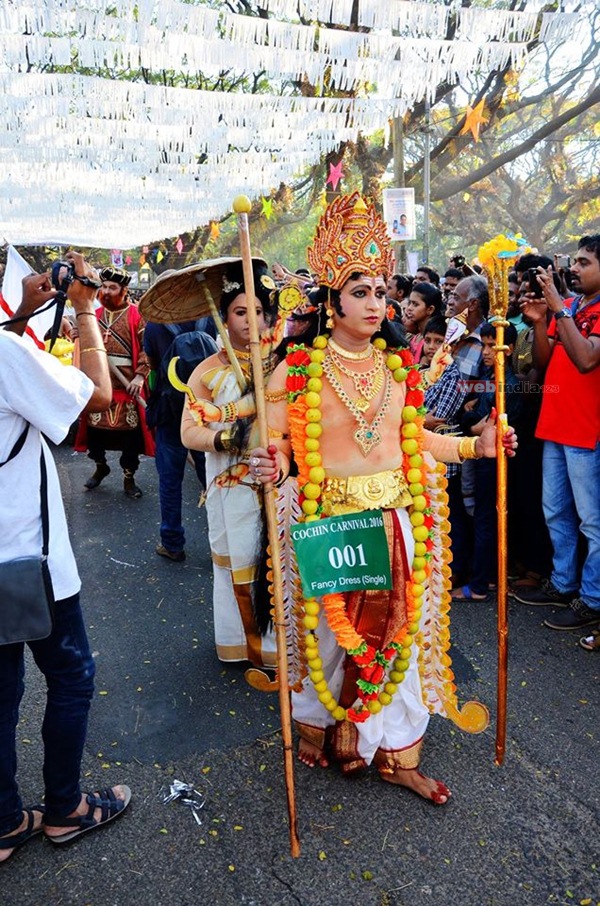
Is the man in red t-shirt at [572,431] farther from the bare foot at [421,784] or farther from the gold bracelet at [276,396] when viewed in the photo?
the gold bracelet at [276,396]

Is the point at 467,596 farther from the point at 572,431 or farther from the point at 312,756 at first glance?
the point at 312,756

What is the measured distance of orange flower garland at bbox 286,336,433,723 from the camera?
7.89 ft

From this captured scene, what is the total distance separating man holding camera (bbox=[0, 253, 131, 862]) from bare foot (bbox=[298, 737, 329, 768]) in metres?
0.76

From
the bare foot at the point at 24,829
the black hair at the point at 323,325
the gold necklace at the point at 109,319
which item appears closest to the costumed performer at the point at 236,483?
the black hair at the point at 323,325

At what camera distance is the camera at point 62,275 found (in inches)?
82.2

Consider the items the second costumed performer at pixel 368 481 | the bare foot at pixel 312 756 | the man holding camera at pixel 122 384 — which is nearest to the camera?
the second costumed performer at pixel 368 481

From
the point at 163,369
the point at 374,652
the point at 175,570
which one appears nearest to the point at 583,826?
the point at 374,652

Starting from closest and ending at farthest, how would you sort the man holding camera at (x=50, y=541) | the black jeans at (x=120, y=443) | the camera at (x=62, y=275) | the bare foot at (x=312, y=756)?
the man holding camera at (x=50, y=541) < the camera at (x=62, y=275) < the bare foot at (x=312, y=756) < the black jeans at (x=120, y=443)

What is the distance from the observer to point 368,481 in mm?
2418

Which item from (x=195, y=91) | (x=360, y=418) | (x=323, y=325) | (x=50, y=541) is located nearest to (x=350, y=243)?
(x=323, y=325)

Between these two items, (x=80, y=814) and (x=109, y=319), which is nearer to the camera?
(x=80, y=814)

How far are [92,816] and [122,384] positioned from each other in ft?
14.2

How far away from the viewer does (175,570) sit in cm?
480

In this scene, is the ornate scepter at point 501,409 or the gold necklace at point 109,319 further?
the gold necklace at point 109,319
